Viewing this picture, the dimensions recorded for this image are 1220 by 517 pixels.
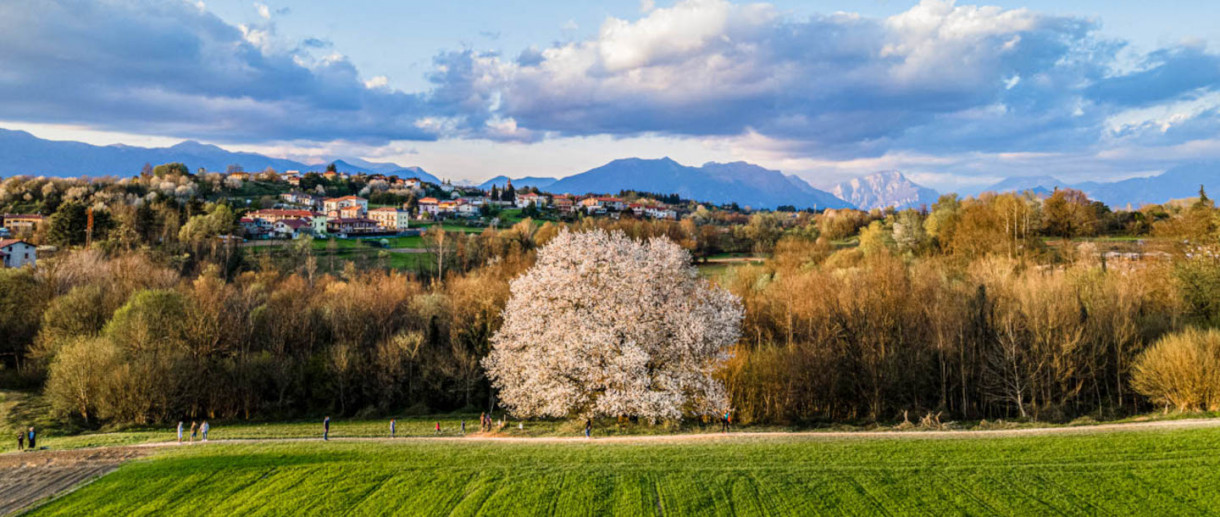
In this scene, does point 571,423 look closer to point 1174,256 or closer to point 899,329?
point 899,329

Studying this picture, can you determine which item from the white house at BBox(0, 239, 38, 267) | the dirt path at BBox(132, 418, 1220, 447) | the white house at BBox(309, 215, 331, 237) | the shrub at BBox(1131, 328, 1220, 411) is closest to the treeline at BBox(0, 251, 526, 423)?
the dirt path at BBox(132, 418, 1220, 447)

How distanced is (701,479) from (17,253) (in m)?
108

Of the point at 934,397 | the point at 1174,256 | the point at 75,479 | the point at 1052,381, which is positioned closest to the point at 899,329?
the point at 934,397

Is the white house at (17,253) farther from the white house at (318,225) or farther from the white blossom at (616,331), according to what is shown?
the white blossom at (616,331)

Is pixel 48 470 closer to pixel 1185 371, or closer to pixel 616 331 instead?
pixel 616 331

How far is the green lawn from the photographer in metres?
23.8

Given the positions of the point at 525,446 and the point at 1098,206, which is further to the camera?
the point at 1098,206

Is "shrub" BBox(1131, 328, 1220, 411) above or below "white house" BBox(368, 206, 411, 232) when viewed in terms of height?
below

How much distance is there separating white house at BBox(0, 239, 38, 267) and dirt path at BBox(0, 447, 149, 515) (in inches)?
2860

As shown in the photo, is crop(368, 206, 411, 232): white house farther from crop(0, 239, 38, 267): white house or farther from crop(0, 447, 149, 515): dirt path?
crop(0, 447, 149, 515): dirt path

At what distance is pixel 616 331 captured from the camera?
3441 cm

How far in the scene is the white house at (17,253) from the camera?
8619cm

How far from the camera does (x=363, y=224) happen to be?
14462 centimetres

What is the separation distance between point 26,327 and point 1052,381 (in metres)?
86.3
